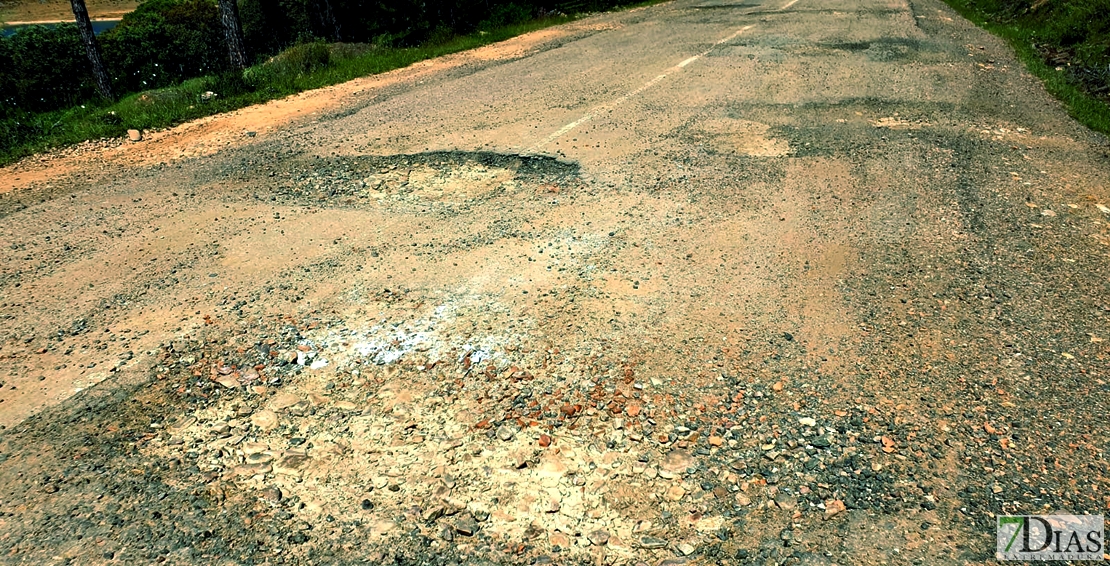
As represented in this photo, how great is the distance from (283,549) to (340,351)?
130 centimetres

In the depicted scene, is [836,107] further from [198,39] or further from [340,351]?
[198,39]

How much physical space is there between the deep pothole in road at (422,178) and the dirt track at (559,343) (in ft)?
0.14

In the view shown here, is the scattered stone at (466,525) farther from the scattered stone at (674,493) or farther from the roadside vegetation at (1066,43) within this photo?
the roadside vegetation at (1066,43)

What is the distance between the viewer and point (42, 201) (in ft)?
19.4

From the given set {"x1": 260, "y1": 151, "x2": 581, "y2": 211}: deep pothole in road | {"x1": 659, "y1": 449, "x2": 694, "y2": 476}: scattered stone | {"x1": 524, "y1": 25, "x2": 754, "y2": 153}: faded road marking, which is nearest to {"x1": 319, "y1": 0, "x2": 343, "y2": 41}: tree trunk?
{"x1": 524, "y1": 25, "x2": 754, "y2": 153}: faded road marking

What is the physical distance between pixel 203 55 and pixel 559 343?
22.5m

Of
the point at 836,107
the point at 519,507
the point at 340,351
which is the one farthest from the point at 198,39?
the point at 519,507

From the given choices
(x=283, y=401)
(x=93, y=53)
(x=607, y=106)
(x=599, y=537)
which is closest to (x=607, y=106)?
(x=607, y=106)

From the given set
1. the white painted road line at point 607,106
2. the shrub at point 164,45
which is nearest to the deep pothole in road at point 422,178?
the white painted road line at point 607,106

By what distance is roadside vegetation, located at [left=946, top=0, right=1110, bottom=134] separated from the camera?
27.7 feet

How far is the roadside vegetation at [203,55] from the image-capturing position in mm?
8797

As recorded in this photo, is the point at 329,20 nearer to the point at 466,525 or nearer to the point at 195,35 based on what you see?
the point at 195,35

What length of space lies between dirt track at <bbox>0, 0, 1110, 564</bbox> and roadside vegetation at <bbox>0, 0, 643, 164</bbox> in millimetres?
1914

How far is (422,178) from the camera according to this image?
19.9 feet
